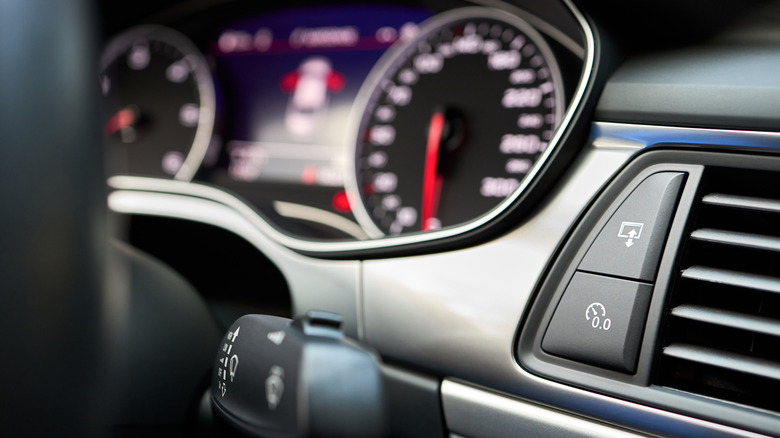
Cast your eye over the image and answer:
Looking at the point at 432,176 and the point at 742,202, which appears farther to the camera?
the point at 432,176

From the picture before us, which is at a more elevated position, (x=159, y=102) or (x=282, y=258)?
(x=159, y=102)

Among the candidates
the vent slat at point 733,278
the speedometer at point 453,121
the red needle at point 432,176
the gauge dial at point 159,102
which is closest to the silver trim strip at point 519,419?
the vent slat at point 733,278

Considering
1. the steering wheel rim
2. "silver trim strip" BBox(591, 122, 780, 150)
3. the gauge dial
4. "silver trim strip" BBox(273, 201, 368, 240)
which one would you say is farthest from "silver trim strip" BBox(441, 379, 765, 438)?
the gauge dial

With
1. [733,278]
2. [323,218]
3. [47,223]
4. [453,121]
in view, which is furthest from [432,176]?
[47,223]

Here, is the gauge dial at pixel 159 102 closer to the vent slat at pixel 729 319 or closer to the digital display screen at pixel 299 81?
the digital display screen at pixel 299 81

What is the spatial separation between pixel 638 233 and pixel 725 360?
5.3 inches

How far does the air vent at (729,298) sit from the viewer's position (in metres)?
0.68

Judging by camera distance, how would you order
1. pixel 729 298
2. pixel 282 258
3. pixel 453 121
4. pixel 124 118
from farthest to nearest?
pixel 124 118
pixel 453 121
pixel 282 258
pixel 729 298

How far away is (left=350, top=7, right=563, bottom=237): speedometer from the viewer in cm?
140

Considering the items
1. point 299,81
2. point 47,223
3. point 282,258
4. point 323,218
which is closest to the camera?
point 47,223

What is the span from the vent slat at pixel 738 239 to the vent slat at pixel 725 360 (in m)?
0.09

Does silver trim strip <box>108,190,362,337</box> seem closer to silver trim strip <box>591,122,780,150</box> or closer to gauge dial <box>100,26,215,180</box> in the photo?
silver trim strip <box>591,122,780,150</box>

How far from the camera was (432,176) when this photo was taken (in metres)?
1.50

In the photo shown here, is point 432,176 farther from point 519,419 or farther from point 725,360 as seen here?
point 725,360
